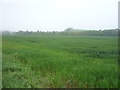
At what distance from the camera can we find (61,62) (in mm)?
3365

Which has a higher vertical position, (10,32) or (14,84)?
(10,32)

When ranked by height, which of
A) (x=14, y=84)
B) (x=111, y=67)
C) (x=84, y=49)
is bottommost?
(x=14, y=84)

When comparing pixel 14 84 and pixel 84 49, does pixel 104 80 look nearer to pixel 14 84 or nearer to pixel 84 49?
pixel 84 49

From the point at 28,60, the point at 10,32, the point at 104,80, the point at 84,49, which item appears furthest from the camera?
the point at 10,32

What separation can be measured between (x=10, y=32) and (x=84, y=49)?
129cm

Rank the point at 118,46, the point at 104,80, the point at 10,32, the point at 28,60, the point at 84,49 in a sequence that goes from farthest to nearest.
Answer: the point at 10,32
the point at 28,60
the point at 84,49
the point at 118,46
the point at 104,80

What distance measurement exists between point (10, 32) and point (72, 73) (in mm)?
1337

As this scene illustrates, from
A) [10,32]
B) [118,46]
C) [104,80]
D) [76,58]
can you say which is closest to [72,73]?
[76,58]

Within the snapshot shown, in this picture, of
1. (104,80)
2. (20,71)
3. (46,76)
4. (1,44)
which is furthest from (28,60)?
(104,80)

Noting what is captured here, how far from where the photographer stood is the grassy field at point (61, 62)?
10.0 feet

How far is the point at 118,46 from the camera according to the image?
317 centimetres

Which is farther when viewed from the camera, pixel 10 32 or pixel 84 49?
pixel 10 32

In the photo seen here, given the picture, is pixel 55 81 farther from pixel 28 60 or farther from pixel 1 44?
pixel 1 44

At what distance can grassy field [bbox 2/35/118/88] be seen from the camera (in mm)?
3057
